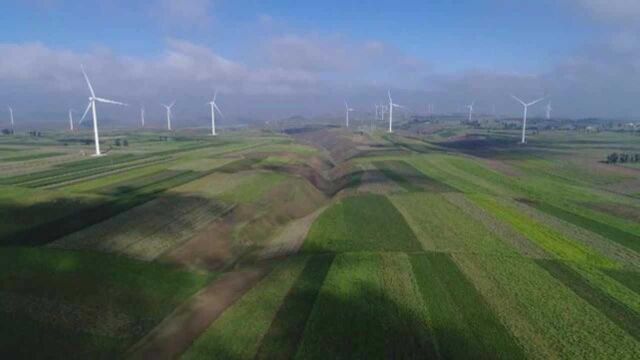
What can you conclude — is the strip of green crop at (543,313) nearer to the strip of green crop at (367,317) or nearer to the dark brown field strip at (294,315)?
the strip of green crop at (367,317)

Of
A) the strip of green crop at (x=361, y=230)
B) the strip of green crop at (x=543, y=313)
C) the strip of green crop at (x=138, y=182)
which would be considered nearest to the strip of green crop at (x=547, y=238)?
the strip of green crop at (x=543, y=313)

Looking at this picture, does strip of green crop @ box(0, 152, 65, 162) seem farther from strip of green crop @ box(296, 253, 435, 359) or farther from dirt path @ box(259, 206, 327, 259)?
strip of green crop @ box(296, 253, 435, 359)

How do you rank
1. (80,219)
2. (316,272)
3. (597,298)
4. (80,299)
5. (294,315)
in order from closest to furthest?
(294,315) < (597,298) < (80,299) < (316,272) < (80,219)

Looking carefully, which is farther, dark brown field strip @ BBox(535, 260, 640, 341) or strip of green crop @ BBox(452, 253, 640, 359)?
dark brown field strip @ BBox(535, 260, 640, 341)

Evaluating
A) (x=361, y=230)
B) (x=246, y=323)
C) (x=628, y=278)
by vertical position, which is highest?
(x=628, y=278)

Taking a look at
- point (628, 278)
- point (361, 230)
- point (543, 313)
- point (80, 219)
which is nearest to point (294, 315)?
point (543, 313)

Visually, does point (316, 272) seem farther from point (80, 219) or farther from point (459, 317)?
point (80, 219)

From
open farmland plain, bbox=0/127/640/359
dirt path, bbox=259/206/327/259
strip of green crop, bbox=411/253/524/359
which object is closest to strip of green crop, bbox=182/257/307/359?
open farmland plain, bbox=0/127/640/359
